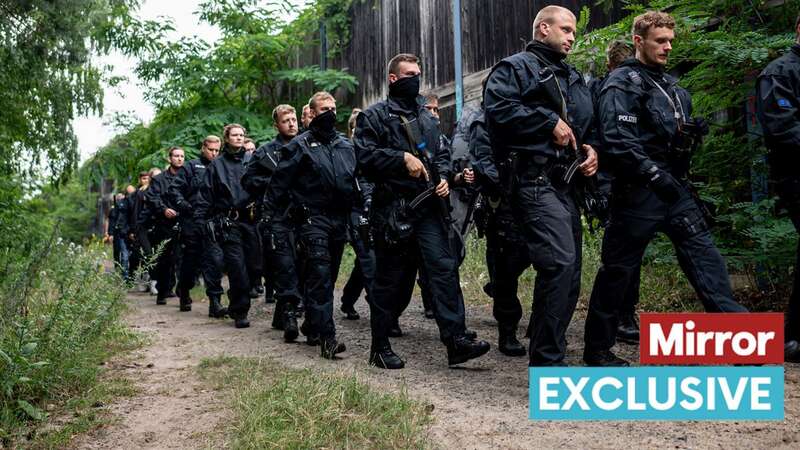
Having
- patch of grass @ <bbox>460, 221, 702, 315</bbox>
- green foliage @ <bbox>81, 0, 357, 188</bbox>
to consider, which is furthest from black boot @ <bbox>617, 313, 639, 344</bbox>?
green foliage @ <bbox>81, 0, 357, 188</bbox>

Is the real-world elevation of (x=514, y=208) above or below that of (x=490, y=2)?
below

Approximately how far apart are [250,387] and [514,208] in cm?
196

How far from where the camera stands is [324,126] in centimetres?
671

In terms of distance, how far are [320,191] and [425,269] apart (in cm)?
146

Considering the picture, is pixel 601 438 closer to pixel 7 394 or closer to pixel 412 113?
pixel 412 113

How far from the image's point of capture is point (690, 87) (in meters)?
6.68

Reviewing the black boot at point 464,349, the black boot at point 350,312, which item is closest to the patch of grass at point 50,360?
the black boot at point 464,349

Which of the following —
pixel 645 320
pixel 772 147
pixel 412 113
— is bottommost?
pixel 645 320

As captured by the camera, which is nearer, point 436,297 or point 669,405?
point 669,405

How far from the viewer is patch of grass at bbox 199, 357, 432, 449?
386 centimetres

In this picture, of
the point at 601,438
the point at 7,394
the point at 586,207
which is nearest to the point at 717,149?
the point at 586,207

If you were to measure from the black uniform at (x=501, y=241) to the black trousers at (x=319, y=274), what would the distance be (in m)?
1.33

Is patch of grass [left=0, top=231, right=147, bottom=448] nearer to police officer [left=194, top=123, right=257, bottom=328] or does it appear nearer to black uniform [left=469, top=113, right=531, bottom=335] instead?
police officer [left=194, top=123, right=257, bottom=328]

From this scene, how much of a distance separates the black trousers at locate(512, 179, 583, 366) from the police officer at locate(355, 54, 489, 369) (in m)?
0.78
